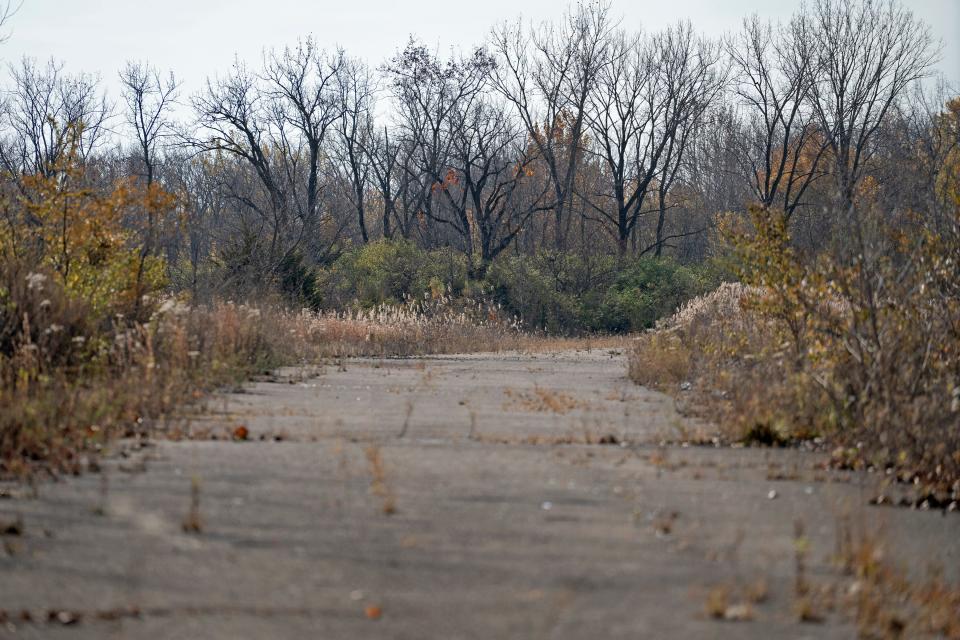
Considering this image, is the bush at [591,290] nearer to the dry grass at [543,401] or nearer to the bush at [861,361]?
the dry grass at [543,401]

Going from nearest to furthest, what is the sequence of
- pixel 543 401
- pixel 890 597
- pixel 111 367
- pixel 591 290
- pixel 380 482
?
pixel 890 597 < pixel 380 482 < pixel 111 367 < pixel 543 401 < pixel 591 290

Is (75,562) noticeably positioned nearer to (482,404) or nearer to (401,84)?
(482,404)

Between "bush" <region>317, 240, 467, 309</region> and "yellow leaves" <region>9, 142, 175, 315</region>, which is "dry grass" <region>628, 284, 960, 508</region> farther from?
"bush" <region>317, 240, 467, 309</region>

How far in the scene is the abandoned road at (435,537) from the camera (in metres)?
4.41

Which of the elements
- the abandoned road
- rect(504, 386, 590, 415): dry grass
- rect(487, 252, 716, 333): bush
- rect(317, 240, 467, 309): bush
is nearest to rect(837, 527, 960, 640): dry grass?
the abandoned road

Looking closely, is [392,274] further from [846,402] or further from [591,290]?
[846,402]

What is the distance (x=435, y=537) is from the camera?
560 cm

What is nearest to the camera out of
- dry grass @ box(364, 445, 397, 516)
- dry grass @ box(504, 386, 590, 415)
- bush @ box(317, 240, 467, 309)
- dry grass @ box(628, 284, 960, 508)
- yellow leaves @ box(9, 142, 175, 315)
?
dry grass @ box(364, 445, 397, 516)

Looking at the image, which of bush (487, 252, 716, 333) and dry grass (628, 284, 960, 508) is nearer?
dry grass (628, 284, 960, 508)

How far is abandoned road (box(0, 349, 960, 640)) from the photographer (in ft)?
14.5

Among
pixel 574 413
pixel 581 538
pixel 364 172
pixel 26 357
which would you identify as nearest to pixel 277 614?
pixel 581 538

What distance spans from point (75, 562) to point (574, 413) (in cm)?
702

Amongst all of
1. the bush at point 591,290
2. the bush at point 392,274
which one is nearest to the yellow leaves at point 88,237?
the bush at point 392,274

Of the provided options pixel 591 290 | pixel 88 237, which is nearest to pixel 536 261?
pixel 591 290
